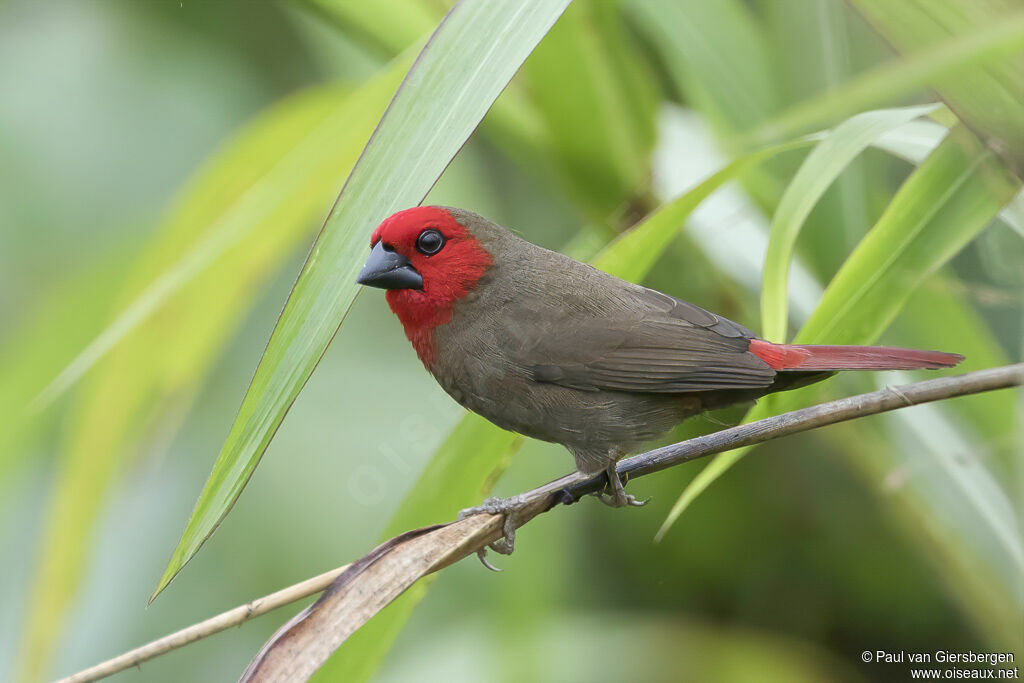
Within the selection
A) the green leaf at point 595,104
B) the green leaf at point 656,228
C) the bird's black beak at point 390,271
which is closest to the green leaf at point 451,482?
the bird's black beak at point 390,271

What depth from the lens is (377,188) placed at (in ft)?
4.14

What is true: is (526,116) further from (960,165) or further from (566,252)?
(960,165)

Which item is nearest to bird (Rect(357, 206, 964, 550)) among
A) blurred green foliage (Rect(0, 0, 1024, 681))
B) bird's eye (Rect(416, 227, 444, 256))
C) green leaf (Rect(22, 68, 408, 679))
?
bird's eye (Rect(416, 227, 444, 256))

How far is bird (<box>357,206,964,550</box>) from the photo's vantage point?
177 cm

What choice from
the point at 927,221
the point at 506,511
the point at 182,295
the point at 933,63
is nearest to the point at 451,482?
the point at 506,511

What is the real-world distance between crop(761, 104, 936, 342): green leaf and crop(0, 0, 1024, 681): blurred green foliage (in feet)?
0.04

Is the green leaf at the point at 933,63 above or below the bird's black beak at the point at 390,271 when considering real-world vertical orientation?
above

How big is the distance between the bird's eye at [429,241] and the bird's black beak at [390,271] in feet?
0.13

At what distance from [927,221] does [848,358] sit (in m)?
0.29

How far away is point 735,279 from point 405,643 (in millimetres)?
1430

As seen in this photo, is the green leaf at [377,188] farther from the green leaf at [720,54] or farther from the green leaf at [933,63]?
the green leaf at [720,54]

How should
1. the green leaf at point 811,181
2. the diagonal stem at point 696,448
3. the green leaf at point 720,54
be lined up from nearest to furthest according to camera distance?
the diagonal stem at point 696,448 → the green leaf at point 811,181 → the green leaf at point 720,54

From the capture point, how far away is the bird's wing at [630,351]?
1.83 metres

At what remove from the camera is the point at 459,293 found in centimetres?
183
